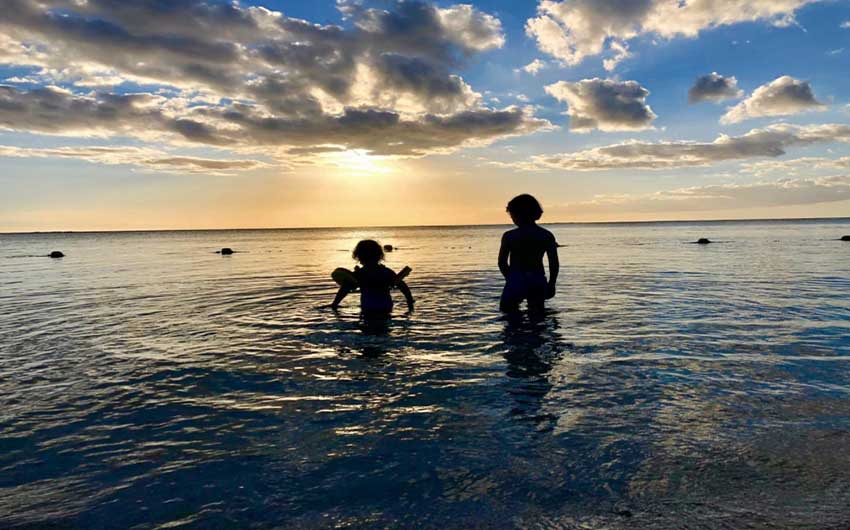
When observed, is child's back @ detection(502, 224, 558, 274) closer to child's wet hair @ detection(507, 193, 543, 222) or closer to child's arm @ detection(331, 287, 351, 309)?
child's wet hair @ detection(507, 193, 543, 222)

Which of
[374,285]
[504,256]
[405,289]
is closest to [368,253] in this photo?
[374,285]

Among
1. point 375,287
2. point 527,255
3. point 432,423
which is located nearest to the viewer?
point 432,423

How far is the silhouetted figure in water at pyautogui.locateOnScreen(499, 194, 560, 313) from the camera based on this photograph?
11.5 meters

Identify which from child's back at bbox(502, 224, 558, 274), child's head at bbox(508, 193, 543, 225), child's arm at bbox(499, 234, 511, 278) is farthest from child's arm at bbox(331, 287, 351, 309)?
child's head at bbox(508, 193, 543, 225)

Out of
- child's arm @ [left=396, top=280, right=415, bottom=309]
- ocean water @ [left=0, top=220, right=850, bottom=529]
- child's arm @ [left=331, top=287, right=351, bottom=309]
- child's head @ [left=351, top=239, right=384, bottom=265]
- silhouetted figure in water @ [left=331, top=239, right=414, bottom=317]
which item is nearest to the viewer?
ocean water @ [left=0, top=220, right=850, bottom=529]

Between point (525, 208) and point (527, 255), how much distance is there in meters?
1.08

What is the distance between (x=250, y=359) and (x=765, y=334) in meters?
9.52

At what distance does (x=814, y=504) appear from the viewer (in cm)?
369

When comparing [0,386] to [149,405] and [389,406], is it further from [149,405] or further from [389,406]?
[389,406]

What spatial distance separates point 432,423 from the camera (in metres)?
5.43

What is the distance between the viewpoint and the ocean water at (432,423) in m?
3.80

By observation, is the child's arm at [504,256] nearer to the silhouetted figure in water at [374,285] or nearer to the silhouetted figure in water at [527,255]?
the silhouetted figure in water at [527,255]

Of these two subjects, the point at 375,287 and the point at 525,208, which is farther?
the point at 375,287

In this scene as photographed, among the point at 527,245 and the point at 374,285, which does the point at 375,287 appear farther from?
the point at 527,245
